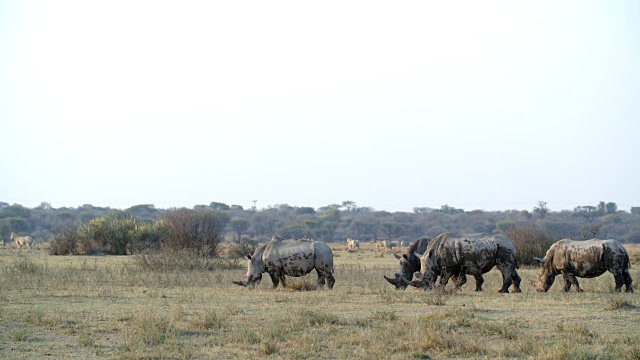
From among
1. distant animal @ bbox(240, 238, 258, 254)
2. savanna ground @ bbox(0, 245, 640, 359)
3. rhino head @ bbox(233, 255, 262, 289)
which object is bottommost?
savanna ground @ bbox(0, 245, 640, 359)

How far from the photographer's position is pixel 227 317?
1284cm

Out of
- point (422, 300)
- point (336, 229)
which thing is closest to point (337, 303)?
point (422, 300)

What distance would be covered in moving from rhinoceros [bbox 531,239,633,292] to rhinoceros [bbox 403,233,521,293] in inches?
39.1

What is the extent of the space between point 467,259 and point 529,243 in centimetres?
1362

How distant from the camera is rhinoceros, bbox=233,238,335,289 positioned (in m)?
19.1

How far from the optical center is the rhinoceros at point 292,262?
1911 cm

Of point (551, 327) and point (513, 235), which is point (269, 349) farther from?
point (513, 235)

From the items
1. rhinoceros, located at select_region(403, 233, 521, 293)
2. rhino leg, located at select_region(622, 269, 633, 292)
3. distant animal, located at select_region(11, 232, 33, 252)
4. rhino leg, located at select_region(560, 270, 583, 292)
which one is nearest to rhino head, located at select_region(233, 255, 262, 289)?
rhinoceros, located at select_region(403, 233, 521, 293)

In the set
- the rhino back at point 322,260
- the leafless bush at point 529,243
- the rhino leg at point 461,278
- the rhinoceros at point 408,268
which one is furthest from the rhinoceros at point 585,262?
the leafless bush at point 529,243

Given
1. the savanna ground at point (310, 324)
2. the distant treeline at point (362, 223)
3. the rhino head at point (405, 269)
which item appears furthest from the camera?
the distant treeline at point (362, 223)

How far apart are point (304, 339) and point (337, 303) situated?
15.6ft

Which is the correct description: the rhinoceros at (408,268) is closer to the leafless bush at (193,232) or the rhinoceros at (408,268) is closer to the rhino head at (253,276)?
the rhino head at (253,276)

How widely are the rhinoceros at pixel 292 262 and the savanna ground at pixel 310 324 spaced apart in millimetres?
667

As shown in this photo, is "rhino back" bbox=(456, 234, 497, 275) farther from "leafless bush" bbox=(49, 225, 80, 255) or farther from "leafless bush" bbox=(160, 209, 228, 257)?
"leafless bush" bbox=(49, 225, 80, 255)
